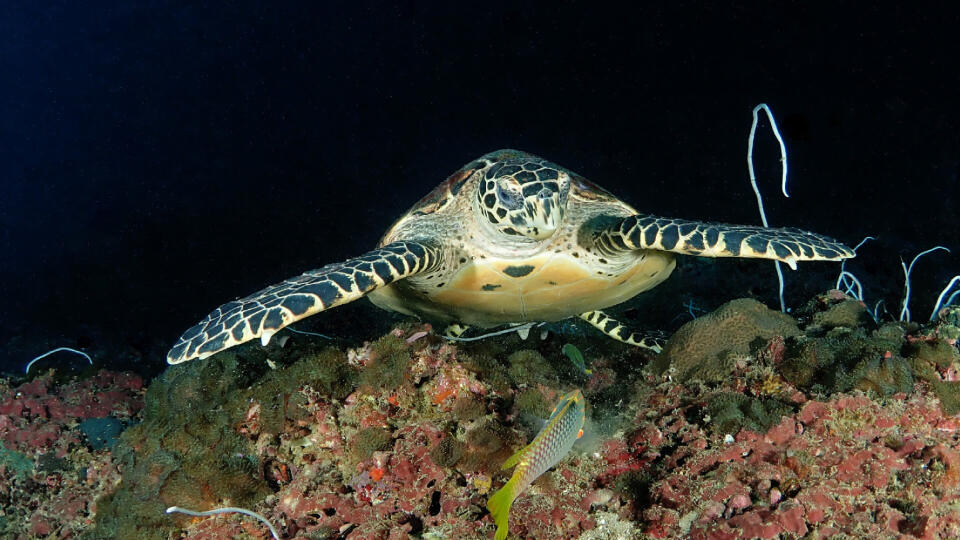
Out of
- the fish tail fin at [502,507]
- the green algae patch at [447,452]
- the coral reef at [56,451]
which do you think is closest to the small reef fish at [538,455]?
the fish tail fin at [502,507]

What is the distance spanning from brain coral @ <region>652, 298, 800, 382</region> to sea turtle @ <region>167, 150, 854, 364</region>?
1.48 ft

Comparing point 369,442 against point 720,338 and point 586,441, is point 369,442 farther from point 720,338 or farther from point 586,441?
point 720,338

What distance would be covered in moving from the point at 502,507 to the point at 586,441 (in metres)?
0.78

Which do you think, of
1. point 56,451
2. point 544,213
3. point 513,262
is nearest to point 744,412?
point 544,213

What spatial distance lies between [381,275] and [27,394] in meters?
4.68

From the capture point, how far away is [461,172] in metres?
4.64

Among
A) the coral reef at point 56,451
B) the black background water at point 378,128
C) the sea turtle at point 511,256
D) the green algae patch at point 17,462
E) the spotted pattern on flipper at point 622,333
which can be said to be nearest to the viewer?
the sea turtle at point 511,256

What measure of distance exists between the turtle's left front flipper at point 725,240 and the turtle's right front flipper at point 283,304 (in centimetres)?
173

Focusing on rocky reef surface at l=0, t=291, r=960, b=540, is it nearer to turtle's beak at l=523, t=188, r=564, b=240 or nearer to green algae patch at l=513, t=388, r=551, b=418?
green algae patch at l=513, t=388, r=551, b=418

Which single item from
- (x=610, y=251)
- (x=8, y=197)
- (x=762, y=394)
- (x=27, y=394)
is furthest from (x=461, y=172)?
(x=8, y=197)

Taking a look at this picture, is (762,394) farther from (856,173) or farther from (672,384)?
(856,173)

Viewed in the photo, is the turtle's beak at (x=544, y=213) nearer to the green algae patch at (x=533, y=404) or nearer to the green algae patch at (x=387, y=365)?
the green algae patch at (x=387, y=365)

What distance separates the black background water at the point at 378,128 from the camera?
55.9 ft

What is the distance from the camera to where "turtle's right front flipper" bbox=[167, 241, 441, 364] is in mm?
2562
